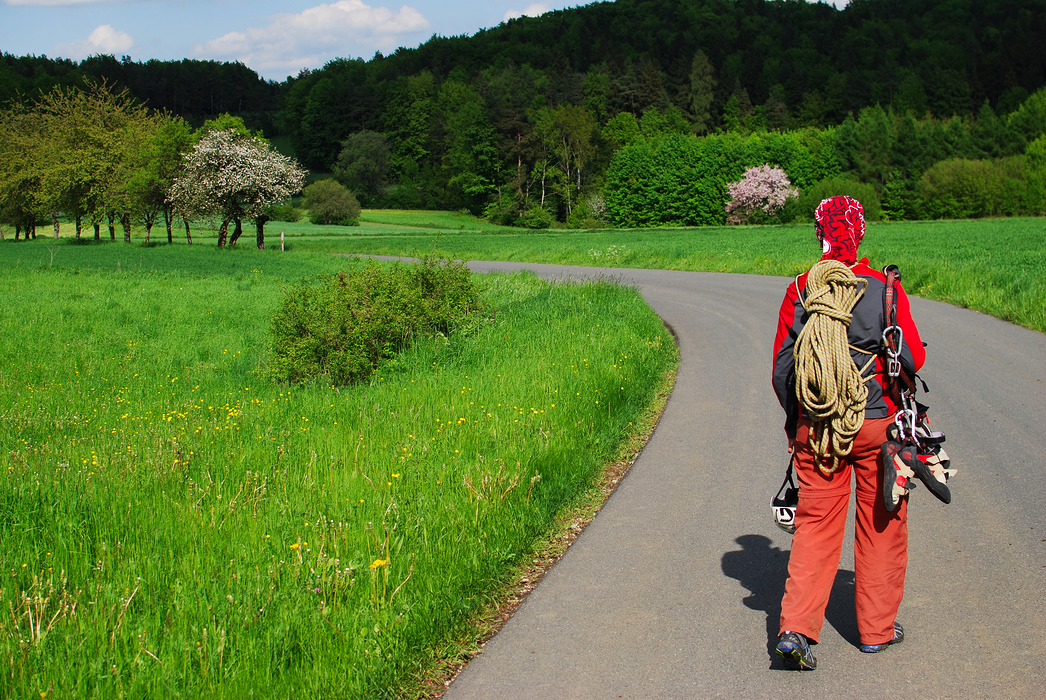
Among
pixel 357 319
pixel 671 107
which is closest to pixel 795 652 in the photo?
pixel 357 319

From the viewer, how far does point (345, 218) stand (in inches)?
3354

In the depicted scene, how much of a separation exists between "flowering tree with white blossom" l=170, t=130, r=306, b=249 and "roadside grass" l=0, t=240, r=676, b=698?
4028cm

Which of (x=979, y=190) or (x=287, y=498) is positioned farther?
(x=979, y=190)

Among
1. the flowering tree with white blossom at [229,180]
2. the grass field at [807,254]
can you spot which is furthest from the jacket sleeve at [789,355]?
the flowering tree with white blossom at [229,180]

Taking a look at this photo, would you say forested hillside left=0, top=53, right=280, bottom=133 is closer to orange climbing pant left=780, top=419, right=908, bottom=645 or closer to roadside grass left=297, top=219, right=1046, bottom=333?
roadside grass left=297, top=219, right=1046, bottom=333

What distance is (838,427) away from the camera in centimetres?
371

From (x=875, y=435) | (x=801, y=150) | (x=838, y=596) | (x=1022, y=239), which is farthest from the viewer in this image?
(x=801, y=150)

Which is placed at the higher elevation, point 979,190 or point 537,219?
point 979,190

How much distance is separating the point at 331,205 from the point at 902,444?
8517 centimetres

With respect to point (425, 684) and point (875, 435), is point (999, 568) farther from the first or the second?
point (425, 684)

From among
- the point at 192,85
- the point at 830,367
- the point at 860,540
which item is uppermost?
the point at 192,85

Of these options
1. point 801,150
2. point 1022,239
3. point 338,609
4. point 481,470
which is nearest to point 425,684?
point 338,609

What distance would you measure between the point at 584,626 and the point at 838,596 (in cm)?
156

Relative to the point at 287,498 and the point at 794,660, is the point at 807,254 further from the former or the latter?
the point at 794,660
